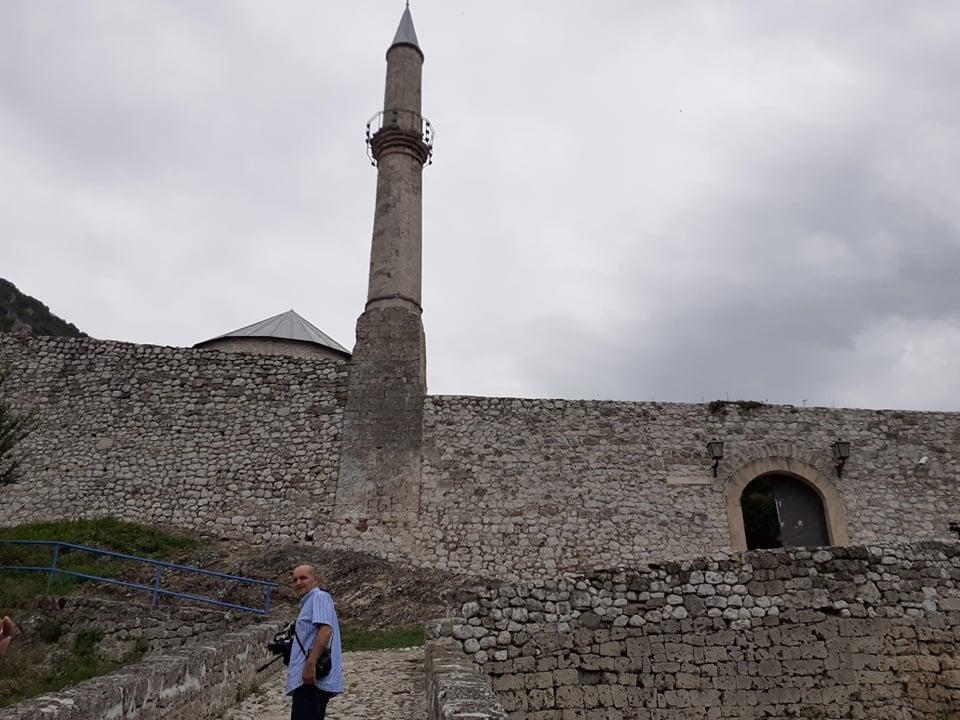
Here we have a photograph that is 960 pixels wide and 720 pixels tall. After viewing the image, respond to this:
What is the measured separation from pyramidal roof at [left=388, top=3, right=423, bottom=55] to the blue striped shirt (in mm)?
19912

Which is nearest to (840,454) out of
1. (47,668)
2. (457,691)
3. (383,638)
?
(383,638)

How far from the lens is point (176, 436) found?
15.2m

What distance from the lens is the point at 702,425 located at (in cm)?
1560

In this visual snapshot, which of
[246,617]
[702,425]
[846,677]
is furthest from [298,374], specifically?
[846,677]

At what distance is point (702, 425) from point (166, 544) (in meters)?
11.2

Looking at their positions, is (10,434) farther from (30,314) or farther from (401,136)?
(30,314)

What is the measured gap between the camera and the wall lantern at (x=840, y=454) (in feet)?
50.0

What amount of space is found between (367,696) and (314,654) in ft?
10.1

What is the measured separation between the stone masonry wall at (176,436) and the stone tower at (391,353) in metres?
0.50

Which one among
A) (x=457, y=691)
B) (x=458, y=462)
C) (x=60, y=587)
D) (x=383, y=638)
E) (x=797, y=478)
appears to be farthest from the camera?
(x=797, y=478)

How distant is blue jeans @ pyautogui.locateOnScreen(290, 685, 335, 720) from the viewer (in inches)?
169

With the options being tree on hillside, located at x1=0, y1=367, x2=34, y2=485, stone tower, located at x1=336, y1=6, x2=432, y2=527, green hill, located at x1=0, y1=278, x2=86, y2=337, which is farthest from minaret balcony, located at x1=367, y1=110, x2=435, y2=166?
green hill, located at x1=0, y1=278, x2=86, y2=337

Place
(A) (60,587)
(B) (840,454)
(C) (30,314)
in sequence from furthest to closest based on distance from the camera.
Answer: (C) (30,314) → (B) (840,454) → (A) (60,587)

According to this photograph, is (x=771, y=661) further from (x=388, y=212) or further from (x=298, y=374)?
(x=388, y=212)
